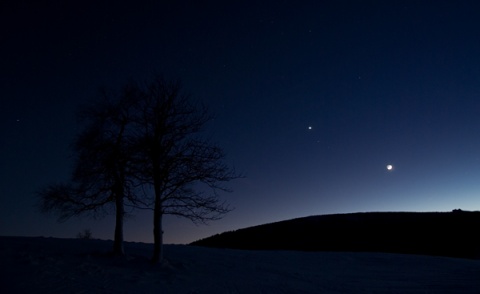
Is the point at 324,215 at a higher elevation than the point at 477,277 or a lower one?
higher

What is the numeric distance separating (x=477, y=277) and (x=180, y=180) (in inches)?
536

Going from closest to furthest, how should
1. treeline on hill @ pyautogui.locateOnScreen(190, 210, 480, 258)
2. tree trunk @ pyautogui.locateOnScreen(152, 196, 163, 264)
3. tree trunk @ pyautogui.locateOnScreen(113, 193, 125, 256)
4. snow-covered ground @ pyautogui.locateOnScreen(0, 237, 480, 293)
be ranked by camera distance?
snow-covered ground @ pyautogui.locateOnScreen(0, 237, 480, 293) → tree trunk @ pyautogui.locateOnScreen(152, 196, 163, 264) → tree trunk @ pyautogui.locateOnScreen(113, 193, 125, 256) → treeline on hill @ pyautogui.locateOnScreen(190, 210, 480, 258)

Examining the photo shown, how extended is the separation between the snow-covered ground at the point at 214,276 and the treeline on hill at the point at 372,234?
760 inches

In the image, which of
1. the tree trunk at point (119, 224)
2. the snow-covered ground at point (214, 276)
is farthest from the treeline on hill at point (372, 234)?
the tree trunk at point (119, 224)

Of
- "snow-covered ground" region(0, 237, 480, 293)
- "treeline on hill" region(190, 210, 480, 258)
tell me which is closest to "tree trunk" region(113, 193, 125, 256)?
"snow-covered ground" region(0, 237, 480, 293)

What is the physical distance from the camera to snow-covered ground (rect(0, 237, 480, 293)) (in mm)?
9992

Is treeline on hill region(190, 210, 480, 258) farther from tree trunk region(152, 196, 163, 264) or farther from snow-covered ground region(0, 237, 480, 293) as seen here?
tree trunk region(152, 196, 163, 264)

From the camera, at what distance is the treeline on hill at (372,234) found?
36406mm

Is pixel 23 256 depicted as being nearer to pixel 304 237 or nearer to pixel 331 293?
pixel 331 293

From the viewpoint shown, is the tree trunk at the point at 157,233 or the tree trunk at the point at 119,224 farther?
the tree trunk at the point at 119,224

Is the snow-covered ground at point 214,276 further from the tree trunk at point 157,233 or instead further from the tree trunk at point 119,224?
the tree trunk at point 119,224

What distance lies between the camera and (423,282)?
13914 mm

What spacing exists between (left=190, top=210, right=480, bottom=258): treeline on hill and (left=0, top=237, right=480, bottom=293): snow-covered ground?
760 inches

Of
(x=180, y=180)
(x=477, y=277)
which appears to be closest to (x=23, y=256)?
(x=180, y=180)
